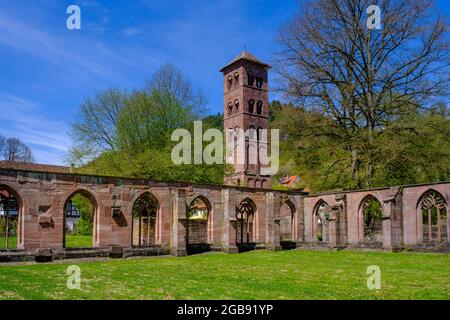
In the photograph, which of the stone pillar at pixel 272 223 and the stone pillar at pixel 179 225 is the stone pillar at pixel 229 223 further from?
the stone pillar at pixel 179 225

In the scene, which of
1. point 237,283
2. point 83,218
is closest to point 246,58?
point 83,218

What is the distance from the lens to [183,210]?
19.8 meters

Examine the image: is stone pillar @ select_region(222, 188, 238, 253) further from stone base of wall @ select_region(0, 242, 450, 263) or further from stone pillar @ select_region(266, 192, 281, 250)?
stone pillar @ select_region(266, 192, 281, 250)

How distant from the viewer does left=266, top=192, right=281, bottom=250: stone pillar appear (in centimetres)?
2317

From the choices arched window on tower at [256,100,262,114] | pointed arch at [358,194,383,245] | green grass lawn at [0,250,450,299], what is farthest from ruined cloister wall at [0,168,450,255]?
arched window on tower at [256,100,262,114]

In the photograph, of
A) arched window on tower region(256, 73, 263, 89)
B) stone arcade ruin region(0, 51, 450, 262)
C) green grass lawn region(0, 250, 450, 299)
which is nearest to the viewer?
green grass lawn region(0, 250, 450, 299)

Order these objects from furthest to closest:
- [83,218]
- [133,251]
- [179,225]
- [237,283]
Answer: [83,218] < [179,225] < [133,251] < [237,283]

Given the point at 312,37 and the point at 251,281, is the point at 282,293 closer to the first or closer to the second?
the point at 251,281

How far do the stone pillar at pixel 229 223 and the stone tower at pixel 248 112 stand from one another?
1112 inches

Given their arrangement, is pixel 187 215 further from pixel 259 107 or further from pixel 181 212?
pixel 259 107

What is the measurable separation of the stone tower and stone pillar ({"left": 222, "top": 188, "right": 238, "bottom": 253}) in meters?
28.2

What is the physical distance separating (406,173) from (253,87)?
29865 millimetres

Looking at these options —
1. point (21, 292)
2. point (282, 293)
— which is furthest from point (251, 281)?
point (21, 292)

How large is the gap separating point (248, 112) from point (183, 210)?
33987mm
